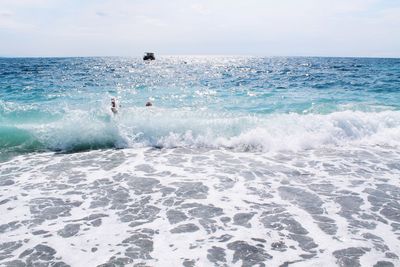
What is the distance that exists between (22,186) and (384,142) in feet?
42.2

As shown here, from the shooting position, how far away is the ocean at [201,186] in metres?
6.07

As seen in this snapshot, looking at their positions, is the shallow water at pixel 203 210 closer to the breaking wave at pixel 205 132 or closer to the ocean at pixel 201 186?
the ocean at pixel 201 186

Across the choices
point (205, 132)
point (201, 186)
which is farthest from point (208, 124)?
point (201, 186)

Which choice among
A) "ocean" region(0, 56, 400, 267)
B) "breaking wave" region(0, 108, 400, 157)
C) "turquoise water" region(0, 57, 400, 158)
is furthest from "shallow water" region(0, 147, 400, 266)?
"turquoise water" region(0, 57, 400, 158)

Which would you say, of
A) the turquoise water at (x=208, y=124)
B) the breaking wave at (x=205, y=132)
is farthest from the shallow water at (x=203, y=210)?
the turquoise water at (x=208, y=124)

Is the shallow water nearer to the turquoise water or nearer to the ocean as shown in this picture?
the ocean

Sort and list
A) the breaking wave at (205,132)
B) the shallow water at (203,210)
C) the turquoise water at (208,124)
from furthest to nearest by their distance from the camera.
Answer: the turquoise water at (208,124)
the breaking wave at (205,132)
the shallow water at (203,210)

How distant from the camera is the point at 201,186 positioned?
908cm

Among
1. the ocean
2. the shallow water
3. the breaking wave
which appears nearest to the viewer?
the shallow water

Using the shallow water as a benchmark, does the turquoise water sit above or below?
above

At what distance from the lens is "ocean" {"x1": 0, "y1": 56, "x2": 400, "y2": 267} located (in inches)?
239

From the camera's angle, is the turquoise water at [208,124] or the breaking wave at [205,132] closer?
the breaking wave at [205,132]

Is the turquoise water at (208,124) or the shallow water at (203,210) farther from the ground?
the turquoise water at (208,124)

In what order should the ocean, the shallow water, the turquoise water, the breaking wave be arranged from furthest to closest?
the turquoise water → the breaking wave → the ocean → the shallow water
